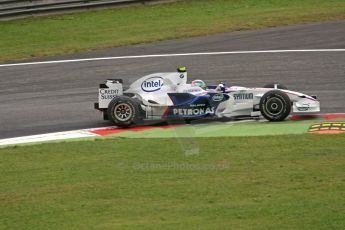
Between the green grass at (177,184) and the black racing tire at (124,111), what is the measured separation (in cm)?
101

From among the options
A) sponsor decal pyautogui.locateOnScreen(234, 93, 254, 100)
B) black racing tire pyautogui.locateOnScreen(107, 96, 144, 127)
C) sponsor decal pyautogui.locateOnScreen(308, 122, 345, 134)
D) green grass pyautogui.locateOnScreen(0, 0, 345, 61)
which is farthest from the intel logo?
green grass pyautogui.locateOnScreen(0, 0, 345, 61)

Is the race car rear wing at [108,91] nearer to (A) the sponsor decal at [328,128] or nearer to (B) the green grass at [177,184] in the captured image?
(B) the green grass at [177,184]

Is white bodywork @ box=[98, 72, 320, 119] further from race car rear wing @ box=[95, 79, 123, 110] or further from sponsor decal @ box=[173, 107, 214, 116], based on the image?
sponsor decal @ box=[173, 107, 214, 116]

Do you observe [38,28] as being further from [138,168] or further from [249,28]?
[138,168]

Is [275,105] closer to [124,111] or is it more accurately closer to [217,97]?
[217,97]

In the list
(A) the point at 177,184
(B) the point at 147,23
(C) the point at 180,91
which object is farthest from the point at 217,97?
(B) the point at 147,23

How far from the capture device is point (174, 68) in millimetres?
22219

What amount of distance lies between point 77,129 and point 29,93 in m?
3.41

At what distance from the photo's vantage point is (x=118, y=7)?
29.9 meters

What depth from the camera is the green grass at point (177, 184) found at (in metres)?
11.1

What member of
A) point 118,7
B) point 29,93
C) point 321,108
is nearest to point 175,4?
point 118,7

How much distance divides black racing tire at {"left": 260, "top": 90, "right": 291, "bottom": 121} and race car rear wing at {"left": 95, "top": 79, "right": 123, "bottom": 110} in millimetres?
2678

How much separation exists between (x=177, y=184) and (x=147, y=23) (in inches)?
615

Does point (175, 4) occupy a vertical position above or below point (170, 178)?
above
